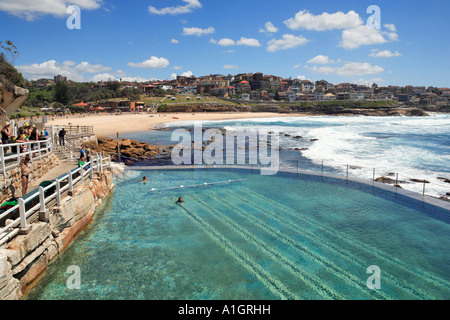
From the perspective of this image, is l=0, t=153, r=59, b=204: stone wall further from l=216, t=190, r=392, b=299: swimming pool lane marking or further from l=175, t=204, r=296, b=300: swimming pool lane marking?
l=216, t=190, r=392, b=299: swimming pool lane marking

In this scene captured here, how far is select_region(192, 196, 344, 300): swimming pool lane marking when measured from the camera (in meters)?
7.84

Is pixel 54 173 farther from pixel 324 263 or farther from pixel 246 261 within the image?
pixel 324 263

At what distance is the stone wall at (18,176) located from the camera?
10.4 m

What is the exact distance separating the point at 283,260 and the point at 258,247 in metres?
1.11

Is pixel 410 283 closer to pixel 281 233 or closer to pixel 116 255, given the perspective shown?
pixel 281 233

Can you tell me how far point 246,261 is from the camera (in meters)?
9.37

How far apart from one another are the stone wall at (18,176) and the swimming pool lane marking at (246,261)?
6767mm

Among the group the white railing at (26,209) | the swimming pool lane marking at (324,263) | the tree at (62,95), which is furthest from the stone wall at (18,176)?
the tree at (62,95)

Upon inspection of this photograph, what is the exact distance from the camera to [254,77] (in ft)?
627

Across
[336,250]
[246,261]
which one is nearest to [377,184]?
[336,250]

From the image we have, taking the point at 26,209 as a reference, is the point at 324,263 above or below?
below

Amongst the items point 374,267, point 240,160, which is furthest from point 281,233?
point 240,160

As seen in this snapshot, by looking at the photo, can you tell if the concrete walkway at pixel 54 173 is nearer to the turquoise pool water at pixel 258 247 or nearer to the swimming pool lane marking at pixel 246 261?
the turquoise pool water at pixel 258 247

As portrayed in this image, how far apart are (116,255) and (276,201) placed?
8.11 meters
